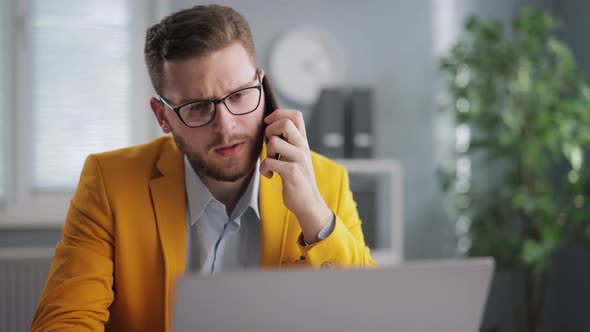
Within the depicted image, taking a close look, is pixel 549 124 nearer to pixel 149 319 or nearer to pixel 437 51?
pixel 437 51

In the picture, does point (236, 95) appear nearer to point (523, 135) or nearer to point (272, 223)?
point (272, 223)

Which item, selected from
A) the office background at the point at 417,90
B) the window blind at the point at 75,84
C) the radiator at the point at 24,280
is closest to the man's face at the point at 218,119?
the radiator at the point at 24,280

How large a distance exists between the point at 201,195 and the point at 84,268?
0.30m

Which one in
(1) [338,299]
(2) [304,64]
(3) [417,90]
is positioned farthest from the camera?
(3) [417,90]

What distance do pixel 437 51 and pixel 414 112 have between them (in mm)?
377

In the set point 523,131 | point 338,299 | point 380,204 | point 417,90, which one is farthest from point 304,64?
point 338,299

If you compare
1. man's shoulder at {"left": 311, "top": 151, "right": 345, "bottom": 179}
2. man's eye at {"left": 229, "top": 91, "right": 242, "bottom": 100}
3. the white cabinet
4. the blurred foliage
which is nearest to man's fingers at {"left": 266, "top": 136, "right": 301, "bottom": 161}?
man's eye at {"left": 229, "top": 91, "right": 242, "bottom": 100}

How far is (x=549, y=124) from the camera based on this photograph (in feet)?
8.45

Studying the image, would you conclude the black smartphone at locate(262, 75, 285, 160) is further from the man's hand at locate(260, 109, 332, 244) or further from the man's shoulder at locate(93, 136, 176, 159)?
the man's shoulder at locate(93, 136, 176, 159)

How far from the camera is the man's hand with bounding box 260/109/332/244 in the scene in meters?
1.13

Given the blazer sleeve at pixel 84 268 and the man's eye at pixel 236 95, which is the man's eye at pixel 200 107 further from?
the blazer sleeve at pixel 84 268

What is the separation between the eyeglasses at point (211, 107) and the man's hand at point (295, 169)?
56mm

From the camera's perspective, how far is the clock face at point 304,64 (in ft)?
9.82

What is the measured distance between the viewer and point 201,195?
131 centimetres
